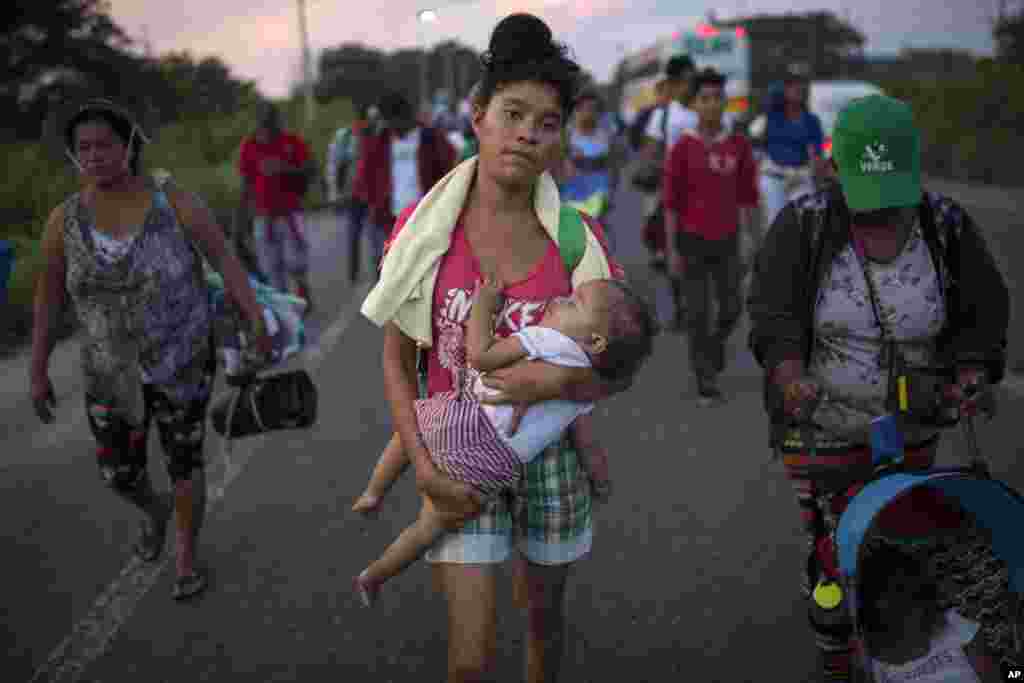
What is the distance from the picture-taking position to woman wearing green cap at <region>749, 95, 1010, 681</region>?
2.88 m

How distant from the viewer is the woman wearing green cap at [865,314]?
2.88 metres

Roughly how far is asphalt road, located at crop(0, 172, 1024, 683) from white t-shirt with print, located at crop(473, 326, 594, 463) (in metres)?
1.36

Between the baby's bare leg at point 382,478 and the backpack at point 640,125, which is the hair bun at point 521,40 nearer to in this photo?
the baby's bare leg at point 382,478

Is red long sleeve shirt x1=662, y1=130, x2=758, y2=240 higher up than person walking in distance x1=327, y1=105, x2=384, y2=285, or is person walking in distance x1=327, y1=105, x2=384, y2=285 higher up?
red long sleeve shirt x1=662, y1=130, x2=758, y2=240

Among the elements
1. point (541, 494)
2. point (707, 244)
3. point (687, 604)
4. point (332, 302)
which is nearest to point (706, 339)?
point (707, 244)

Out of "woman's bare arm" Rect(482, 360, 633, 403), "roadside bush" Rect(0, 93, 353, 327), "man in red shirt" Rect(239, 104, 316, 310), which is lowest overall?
"roadside bush" Rect(0, 93, 353, 327)

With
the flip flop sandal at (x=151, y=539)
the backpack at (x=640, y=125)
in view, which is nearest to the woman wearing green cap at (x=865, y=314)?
the flip flop sandal at (x=151, y=539)

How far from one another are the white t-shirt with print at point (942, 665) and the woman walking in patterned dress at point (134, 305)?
2.83m

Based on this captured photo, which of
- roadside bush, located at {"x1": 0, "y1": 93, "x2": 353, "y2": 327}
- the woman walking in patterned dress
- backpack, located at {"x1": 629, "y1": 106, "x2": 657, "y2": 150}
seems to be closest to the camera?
the woman walking in patterned dress

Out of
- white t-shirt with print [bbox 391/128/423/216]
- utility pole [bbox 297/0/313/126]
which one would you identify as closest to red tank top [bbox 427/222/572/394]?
white t-shirt with print [bbox 391/128/423/216]

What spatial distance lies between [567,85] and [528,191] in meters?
0.30

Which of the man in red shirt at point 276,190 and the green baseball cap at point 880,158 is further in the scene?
the man in red shirt at point 276,190

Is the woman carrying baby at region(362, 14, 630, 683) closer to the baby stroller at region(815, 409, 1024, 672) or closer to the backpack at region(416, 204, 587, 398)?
the backpack at region(416, 204, 587, 398)

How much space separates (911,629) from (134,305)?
3.04 metres
